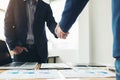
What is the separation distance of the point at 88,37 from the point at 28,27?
2.23 m

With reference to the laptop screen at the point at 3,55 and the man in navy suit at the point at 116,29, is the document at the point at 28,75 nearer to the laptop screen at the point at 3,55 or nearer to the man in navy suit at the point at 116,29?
the man in navy suit at the point at 116,29

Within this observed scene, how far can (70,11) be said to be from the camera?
40.3 inches

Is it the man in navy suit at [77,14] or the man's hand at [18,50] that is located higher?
the man in navy suit at [77,14]

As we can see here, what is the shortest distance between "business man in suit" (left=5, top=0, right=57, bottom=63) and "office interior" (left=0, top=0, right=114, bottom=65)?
1.61 metres

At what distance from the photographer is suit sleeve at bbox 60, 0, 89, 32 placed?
3.24 feet

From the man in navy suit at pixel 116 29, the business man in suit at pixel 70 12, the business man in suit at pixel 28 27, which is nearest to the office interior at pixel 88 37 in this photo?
the business man in suit at pixel 28 27

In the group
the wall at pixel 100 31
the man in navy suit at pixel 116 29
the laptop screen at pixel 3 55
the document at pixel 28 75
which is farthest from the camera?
the wall at pixel 100 31

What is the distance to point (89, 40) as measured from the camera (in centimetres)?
434

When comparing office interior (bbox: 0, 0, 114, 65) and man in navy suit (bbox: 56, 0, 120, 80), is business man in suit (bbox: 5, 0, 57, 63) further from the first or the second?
office interior (bbox: 0, 0, 114, 65)

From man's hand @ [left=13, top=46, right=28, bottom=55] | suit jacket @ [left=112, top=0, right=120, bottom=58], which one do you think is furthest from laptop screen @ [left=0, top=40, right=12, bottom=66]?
suit jacket @ [left=112, top=0, right=120, bottom=58]

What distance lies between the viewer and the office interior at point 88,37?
375 cm

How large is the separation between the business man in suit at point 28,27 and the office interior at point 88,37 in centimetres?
161

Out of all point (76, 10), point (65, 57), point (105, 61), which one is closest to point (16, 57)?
point (76, 10)

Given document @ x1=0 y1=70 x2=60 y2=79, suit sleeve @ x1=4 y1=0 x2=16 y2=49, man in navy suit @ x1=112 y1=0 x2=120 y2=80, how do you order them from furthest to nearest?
suit sleeve @ x1=4 y1=0 x2=16 y2=49, document @ x1=0 y1=70 x2=60 y2=79, man in navy suit @ x1=112 y1=0 x2=120 y2=80
